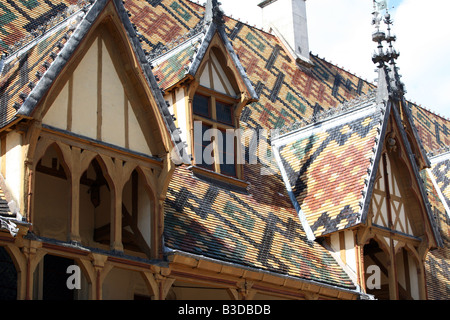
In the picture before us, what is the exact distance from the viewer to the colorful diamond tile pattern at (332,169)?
17.3 m

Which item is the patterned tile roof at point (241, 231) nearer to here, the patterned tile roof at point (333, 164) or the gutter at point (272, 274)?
the gutter at point (272, 274)

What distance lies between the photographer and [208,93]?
17031 millimetres

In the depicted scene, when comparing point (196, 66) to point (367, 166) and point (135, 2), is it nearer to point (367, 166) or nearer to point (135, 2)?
point (367, 166)

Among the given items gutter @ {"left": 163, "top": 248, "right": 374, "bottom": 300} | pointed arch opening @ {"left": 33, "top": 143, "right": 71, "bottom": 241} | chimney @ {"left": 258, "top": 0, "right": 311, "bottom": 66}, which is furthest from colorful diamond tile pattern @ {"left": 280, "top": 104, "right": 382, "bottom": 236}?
chimney @ {"left": 258, "top": 0, "right": 311, "bottom": 66}

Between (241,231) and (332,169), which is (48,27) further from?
(332,169)

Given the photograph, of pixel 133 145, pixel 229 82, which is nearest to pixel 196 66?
pixel 229 82

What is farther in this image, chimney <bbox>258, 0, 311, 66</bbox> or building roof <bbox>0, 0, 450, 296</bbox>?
chimney <bbox>258, 0, 311, 66</bbox>

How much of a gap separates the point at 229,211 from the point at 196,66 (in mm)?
2791

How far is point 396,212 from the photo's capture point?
18078 millimetres

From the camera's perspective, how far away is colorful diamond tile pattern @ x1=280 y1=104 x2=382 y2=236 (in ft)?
56.7

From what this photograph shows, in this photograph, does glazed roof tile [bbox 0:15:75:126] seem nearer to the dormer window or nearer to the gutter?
the gutter

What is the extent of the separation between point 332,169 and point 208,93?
10.6 feet

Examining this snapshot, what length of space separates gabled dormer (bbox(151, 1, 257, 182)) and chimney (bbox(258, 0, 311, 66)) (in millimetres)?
9959

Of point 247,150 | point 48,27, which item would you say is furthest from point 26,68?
point 247,150
